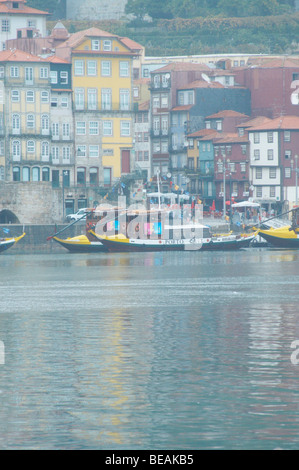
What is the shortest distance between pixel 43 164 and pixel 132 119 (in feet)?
43.3

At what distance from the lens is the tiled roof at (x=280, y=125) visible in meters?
131

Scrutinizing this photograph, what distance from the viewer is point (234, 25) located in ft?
617

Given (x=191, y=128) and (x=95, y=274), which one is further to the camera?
(x=191, y=128)

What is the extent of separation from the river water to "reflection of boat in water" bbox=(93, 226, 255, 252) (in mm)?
39585

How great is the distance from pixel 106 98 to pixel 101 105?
1.07m

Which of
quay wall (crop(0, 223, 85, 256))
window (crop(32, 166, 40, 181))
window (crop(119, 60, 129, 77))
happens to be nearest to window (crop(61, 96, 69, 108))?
window (crop(119, 60, 129, 77))

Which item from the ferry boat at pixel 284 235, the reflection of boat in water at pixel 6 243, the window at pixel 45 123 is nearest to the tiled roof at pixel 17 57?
the window at pixel 45 123

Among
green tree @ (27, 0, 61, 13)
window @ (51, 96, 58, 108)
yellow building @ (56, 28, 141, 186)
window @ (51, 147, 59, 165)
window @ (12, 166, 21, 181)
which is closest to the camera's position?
window @ (12, 166, 21, 181)

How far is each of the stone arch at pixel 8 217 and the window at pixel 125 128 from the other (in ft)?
68.5

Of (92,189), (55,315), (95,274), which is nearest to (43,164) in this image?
(92,189)

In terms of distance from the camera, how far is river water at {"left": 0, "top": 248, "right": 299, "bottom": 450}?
22938 mm

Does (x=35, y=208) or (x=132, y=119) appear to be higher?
(x=132, y=119)

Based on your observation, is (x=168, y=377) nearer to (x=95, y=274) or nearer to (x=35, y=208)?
(x=95, y=274)

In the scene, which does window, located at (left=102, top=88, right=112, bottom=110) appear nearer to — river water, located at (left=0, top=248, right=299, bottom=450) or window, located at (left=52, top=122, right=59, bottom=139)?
window, located at (left=52, top=122, right=59, bottom=139)
